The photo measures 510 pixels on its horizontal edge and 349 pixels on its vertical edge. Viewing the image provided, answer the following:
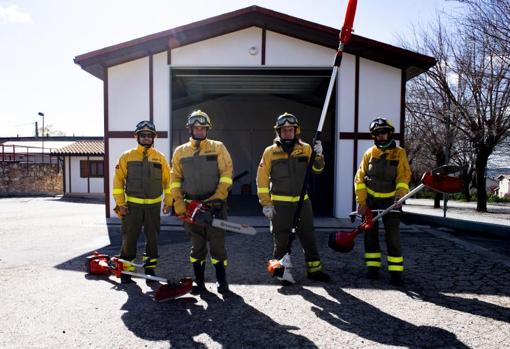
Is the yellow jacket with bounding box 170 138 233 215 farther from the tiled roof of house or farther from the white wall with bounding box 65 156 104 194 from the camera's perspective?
the white wall with bounding box 65 156 104 194

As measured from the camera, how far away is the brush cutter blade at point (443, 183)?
3.97 m

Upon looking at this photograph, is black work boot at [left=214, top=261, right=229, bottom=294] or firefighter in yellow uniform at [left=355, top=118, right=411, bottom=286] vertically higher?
firefighter in yellow uniform at [left=355, top=118, right=411, bottom=286]

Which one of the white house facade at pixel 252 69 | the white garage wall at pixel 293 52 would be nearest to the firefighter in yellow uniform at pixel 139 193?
the white house facade at pixel 252 69

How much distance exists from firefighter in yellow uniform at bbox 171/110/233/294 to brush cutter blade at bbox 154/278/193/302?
234 millimetres

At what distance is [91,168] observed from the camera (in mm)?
21641

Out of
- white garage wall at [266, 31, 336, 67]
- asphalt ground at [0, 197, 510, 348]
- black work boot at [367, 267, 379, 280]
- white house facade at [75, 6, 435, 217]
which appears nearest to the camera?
asphalt ground at [0, 197, 510, 348]

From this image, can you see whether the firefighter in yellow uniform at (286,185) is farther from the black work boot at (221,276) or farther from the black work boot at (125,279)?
the black work boot at (125,279)

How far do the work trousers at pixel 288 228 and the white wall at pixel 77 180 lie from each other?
19.8 m

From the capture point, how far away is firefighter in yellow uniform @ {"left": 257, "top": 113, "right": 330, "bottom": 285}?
165 inches

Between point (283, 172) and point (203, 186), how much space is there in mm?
1000

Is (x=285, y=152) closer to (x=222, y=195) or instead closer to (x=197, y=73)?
(x=222, y=195)

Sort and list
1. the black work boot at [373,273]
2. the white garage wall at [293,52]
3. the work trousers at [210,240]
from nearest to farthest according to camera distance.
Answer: the work trousers at [210,240], the black work boot at [373,273], the white garage wall at [293,52]

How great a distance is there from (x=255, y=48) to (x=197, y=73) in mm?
2140

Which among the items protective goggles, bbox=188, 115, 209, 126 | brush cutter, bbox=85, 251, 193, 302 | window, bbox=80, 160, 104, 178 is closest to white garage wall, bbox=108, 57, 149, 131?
brush cutter, bbox=85, 251, 193, 302
